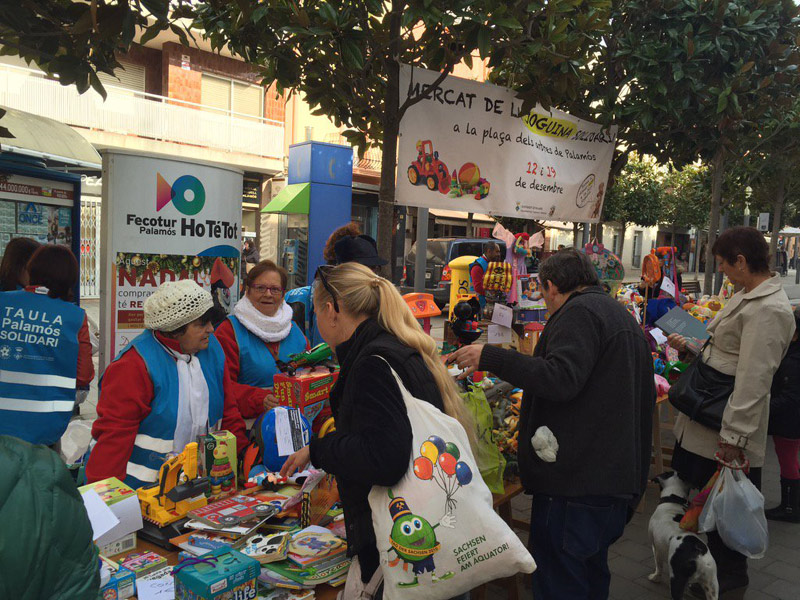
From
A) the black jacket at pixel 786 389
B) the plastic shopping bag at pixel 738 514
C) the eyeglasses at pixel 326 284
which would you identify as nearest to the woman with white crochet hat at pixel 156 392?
the eyeglasses at pixel 326 284

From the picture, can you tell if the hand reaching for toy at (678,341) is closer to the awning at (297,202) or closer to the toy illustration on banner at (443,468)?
the toy illustration on banner at (443,468)

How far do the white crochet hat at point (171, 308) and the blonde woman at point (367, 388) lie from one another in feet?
2.63

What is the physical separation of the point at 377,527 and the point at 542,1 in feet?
10.7

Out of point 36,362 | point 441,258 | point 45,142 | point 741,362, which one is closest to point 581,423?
point 741,362

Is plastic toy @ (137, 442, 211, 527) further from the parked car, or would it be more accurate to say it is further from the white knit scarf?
the parked car

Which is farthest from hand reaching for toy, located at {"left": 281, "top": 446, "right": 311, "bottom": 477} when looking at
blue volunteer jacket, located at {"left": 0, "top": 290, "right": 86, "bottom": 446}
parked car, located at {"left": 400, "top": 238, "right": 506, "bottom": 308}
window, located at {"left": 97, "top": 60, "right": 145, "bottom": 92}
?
window, located at {"left": 97, "top": 60, "right": 145, "bottom": 92}

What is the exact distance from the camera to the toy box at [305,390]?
269 centimetres

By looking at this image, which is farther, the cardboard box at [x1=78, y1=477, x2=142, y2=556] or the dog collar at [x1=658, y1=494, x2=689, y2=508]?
the dog collar at [x1=658, y1=494, x2=689, y2=508]

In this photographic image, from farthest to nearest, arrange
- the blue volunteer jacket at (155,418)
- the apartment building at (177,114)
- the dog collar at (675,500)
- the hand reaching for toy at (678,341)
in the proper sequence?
1. the apartment building at (177,114)
2. the hand reaching for toy at (678,341)
3. the dog collar at (675,500)
4. the blue volunteer jacket at (155,418)

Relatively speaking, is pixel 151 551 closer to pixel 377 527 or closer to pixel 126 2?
pixel 377 527

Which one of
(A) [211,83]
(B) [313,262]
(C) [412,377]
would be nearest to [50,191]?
(B) [313,262]

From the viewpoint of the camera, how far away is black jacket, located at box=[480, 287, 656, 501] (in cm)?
228

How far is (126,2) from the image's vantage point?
2.46 m

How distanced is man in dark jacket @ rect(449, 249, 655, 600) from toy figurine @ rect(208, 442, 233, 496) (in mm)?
1020
